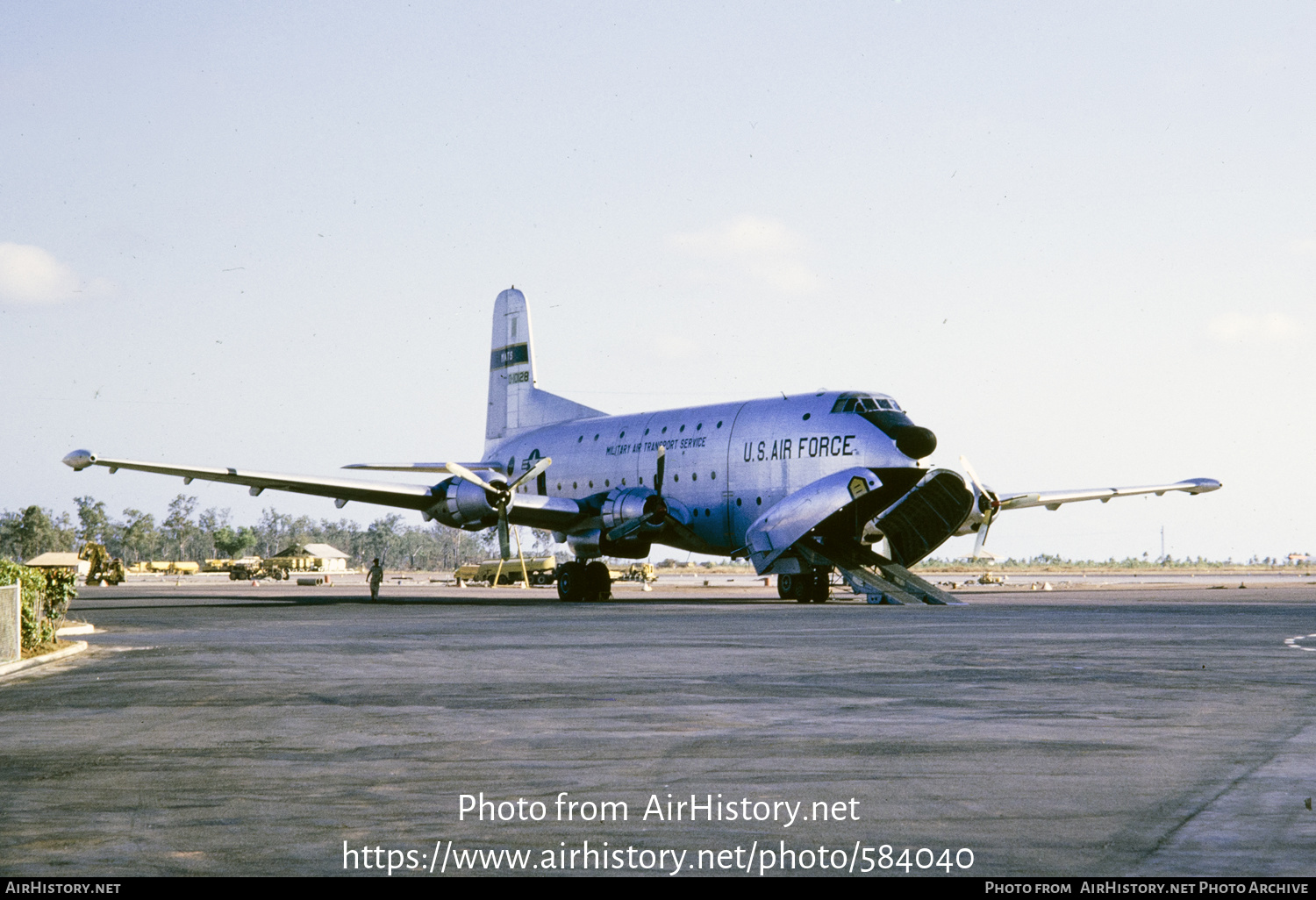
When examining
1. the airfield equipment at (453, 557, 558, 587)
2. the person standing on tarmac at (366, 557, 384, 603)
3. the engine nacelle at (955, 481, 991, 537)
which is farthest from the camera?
the airfield equipment at (453, 557, 558, 587)

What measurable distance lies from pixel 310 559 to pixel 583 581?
317ft

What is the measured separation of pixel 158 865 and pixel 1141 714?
29.8ft

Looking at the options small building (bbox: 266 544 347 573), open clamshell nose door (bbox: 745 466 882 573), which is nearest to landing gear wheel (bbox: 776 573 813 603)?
open clamshell nose door (bbox: 745 466 882 573)

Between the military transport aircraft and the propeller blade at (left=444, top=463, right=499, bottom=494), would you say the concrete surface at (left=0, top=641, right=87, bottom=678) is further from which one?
the propeller blade at (left=444, top=463, right=499, bottom=494)

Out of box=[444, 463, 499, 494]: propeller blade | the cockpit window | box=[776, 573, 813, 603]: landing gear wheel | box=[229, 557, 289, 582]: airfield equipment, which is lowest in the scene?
box=[229, 557, 289, 582]: airfield equipment

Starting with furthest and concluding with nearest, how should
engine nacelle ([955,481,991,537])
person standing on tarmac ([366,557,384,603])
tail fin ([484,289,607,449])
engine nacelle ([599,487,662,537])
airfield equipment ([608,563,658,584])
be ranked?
airfield equipment ([608,563,658,584]), tail fin ([484,289,607,449]), person standing on tarmac ([366,557,384,603]), engine nacelle ([599,487,662,537]), engine nacelle ([955,481,991,537])

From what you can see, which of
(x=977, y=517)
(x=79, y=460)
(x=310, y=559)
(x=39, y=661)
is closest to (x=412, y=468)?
(x=79, y=460)

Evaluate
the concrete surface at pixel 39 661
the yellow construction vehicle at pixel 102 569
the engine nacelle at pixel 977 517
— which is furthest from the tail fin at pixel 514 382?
the yellow construction vehicle at pixel 102 569

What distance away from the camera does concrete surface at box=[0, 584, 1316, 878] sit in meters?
7.05

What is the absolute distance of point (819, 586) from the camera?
40938mm

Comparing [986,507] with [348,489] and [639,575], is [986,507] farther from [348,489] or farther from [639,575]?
[639,575]

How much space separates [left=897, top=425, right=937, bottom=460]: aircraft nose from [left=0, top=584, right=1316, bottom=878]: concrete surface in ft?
51.8
